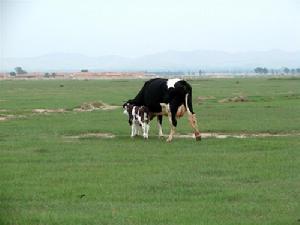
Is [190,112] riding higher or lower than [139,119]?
higher

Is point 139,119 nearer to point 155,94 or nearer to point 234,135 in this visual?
point 155,94

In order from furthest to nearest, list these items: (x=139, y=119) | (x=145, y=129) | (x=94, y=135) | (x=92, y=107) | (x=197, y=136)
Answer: (x=92, y=107) < (x=94, y=135) < (x=139, y=119) < (x=145, y=129) < (x=197, y=136)

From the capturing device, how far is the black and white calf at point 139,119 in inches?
778

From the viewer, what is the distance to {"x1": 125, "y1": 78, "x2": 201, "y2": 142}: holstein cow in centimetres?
1948

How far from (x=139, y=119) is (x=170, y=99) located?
3.99 feet

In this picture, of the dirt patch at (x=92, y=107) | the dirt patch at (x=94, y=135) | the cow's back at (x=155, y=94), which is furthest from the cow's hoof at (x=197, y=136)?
the dirt patch at (x=92, y=107)

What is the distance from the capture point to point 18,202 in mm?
10094

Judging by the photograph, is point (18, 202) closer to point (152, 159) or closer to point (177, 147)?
point (152, 159)

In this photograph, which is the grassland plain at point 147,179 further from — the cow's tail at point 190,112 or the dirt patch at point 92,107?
the dirt patch at point 92,107

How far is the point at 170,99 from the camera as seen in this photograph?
64.8ft

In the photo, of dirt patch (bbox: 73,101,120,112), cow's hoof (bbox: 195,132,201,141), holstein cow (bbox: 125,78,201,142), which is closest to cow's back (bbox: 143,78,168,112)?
holstein cow (bbox: 125,78,201,142)

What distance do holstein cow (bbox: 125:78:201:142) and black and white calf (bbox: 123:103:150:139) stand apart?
0.41 metres

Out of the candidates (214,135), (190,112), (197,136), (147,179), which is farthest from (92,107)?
(147,179)

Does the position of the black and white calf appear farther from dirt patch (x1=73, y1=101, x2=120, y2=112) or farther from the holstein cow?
dirt patch (x1=73, y1=101, x2=120, y2=112)
